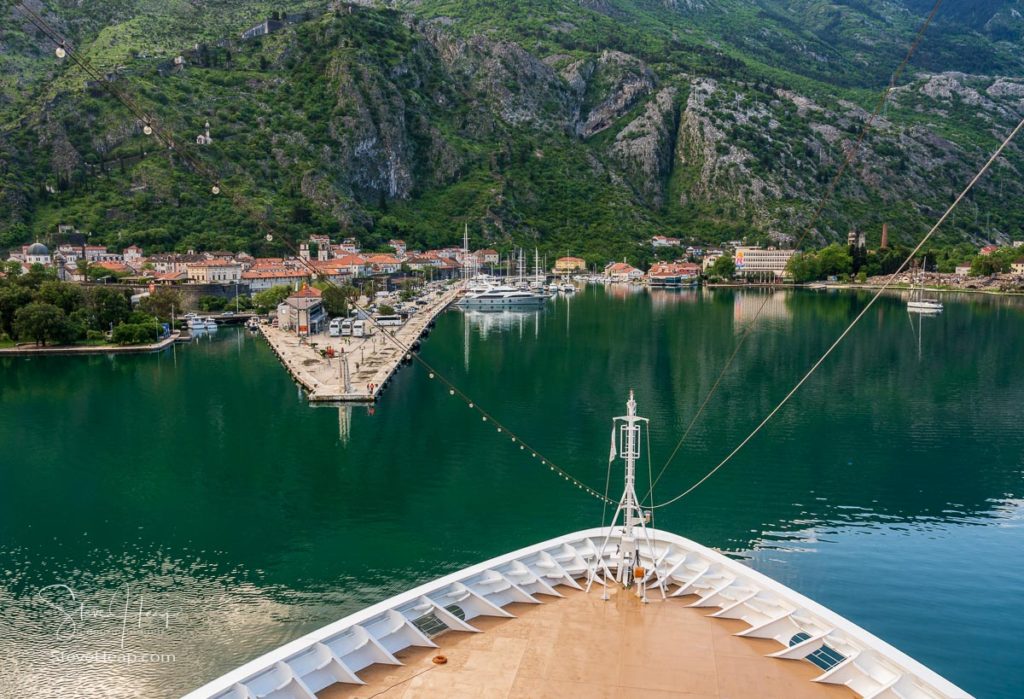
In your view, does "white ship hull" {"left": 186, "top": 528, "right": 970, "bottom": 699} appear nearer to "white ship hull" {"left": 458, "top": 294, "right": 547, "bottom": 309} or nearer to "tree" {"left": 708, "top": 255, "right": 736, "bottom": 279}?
"white ship hull" {"left": 458, "top": 294, "right": 547, "bottom": 309}

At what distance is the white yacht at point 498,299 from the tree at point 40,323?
4126cm

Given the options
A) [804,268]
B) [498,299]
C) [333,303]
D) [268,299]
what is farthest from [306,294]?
[804,268]

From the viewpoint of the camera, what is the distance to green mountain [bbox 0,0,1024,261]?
3784 inches

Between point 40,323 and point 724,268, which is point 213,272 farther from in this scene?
point 724,268

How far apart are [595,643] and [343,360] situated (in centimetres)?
2861

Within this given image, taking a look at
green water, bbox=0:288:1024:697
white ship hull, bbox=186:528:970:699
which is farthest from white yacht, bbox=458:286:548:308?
white ship hull, bbox=186:528:970:699

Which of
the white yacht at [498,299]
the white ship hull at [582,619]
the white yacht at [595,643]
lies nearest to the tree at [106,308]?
the white yacht at [498,299]

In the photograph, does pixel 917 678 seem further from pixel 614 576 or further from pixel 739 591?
pixel 614 576

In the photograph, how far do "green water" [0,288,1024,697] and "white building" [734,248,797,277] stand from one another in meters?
74.1

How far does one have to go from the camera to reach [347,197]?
4427 inches

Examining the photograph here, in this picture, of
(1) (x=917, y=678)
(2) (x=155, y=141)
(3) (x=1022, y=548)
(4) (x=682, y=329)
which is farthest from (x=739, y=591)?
(2) (x=155, y=141)

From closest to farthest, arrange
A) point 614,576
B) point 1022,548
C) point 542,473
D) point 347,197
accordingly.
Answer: point 614,576 → point 1022,548 → point 542,473 → point 347,197

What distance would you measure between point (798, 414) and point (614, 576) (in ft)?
76.4

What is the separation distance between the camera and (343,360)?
36.1 meters
